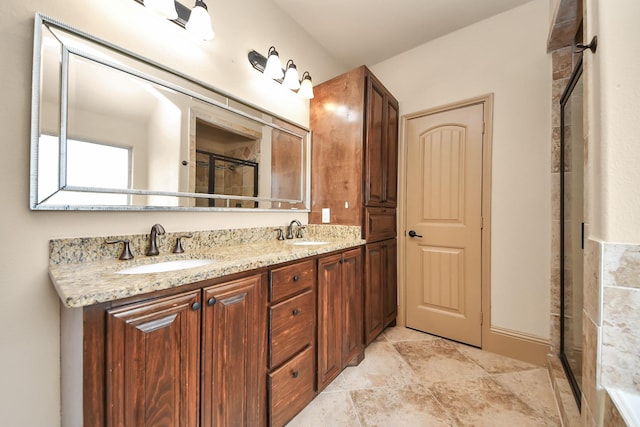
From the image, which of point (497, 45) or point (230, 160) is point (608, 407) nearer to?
point (230, 160)

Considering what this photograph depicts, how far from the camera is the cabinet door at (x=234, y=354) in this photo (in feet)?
2.96

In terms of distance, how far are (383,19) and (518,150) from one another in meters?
1.59

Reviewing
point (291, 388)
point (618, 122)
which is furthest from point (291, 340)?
point (618, 122)

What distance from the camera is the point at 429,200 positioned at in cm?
239

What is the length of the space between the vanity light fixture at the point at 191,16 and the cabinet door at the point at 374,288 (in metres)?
1.74

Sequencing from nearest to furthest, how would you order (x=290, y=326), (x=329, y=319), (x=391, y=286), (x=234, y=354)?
(x=234, y=354), (x=290, y=326), (x=329, y=319), (x=391, y=286)

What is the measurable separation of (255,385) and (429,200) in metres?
2.10

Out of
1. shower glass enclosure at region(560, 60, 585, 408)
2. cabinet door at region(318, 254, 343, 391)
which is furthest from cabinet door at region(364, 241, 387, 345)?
shower glass enclosure at region(560, 60, 585, 408)

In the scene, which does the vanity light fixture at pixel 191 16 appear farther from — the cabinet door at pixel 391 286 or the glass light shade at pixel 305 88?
the cabinet door at pixel 391 286

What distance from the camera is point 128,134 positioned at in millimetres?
1148

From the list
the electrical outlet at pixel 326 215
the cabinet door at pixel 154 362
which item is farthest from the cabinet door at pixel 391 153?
the cabinet door at pixel 154 362

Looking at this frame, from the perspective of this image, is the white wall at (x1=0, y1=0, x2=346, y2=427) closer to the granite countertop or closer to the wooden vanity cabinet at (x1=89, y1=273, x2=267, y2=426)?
the granite countertop

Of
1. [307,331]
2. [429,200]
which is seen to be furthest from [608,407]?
[429,200]

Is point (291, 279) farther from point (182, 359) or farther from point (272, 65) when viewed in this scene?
point (272, 65)
